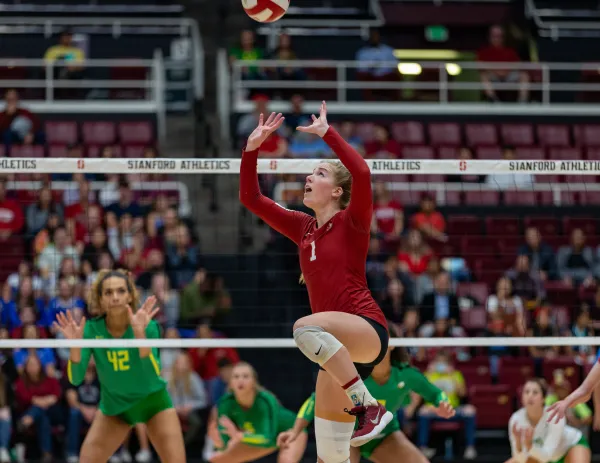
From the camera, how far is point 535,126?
19172 millimetres

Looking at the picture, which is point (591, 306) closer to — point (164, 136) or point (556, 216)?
point (556, 216)

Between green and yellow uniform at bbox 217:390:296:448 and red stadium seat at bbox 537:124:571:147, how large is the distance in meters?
9.40

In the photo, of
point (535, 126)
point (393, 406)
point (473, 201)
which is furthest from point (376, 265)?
point (535, 126)

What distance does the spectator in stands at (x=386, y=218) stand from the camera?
14680mm

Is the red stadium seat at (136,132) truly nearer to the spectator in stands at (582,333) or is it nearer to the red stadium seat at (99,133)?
the red stadium seat at (99,133)

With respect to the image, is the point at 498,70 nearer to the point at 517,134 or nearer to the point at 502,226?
the point at 517,134

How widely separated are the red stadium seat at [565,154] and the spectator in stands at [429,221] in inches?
141

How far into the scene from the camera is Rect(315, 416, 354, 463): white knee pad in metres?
7.37

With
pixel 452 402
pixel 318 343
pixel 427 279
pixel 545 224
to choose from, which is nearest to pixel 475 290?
pixel 427 279

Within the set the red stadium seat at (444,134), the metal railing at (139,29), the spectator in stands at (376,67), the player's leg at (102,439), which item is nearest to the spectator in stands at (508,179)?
the red stadium seat at (444,134)

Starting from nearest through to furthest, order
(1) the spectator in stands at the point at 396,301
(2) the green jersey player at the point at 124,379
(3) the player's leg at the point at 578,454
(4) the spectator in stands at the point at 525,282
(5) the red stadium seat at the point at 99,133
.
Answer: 1. (2) the green jersey player at the point at 124,379
2. (3) the player's leg at the point at 578,454
3. (1) the spectator in stands at the point at 396,301
4. (4) the spectator in stands at the point at 525,282
5. (5) the red stadium seat at the point at 99,133

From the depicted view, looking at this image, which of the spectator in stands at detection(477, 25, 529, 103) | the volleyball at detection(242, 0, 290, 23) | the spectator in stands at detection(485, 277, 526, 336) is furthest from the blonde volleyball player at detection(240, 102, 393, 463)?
the spectator in stands at detection(477, 25, 529, 103)

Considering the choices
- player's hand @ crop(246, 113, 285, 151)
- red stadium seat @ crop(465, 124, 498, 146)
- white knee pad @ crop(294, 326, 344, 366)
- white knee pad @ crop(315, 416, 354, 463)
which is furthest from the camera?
red stadium seat @ crop(465, 124, 498, 146)

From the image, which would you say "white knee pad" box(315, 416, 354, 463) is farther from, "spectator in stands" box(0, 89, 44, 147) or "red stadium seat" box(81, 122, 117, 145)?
"red stadium seat" box(81, 122, 117, 145)
